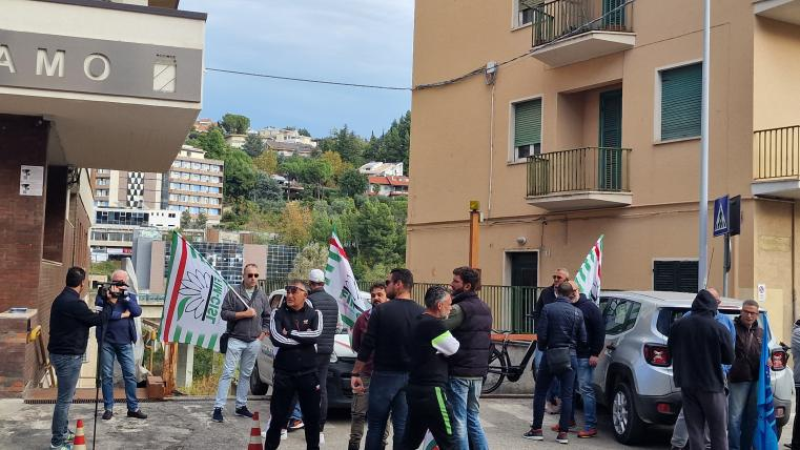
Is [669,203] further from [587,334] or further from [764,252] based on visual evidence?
[587,334]

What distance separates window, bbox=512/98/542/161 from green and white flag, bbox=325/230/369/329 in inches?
463

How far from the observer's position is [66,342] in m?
8.93

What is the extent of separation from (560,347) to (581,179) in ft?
33.2

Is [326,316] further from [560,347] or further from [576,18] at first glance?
[576,18]

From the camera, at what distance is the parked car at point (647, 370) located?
32.8ft

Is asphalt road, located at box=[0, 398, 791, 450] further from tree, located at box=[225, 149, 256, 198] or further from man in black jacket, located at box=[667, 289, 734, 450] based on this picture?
tree, located at box=[225, 149, 256, 198]

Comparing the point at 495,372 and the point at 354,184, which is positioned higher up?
the point at 354,184

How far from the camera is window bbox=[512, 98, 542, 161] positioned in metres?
22.0

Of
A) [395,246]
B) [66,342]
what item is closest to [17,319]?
[66,342]

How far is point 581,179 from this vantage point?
20000 mm

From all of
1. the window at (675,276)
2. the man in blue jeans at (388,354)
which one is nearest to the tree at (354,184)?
the window at (675,276)

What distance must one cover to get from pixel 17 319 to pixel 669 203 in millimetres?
12894

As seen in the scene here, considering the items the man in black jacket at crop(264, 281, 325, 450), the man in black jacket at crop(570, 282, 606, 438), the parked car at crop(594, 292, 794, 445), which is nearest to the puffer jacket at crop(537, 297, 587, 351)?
the man in black jacket at crop(570, 282, 606, 438)

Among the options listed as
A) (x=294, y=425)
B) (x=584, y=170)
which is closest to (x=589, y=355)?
(x=294, y=425)
